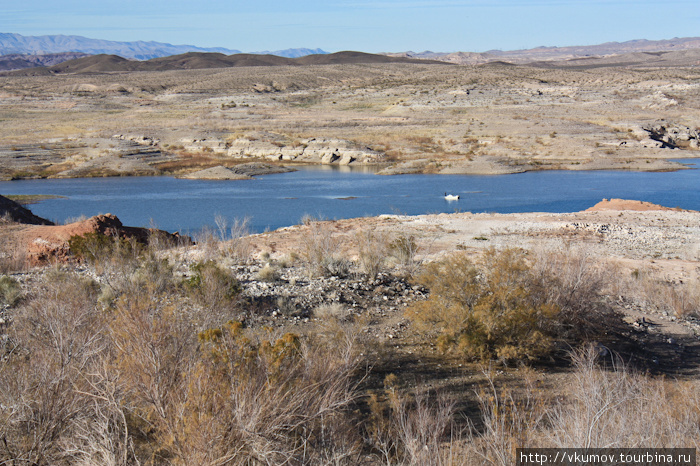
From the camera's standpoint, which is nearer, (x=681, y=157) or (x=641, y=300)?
(x=641, y=300)

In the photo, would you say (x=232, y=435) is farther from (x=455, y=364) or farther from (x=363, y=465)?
(x=455, y=364)

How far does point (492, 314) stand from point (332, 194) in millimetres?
30022

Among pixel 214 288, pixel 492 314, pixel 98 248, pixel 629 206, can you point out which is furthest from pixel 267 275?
pixel 629 206

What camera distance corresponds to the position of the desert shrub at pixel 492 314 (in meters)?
7.88

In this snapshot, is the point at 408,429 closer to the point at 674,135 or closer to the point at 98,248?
the point at 98,248

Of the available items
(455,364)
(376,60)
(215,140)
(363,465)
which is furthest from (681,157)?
(376,60)

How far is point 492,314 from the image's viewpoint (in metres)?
8.00

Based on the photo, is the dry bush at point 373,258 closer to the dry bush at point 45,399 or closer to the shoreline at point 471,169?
the dry bush at point 45,399

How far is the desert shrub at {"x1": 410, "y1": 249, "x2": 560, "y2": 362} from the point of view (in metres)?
7.88

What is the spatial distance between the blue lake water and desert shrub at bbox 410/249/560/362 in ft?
66.0

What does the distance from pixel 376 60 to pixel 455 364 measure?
6322 inches

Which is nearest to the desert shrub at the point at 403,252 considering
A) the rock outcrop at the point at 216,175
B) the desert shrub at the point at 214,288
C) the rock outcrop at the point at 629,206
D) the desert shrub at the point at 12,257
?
the desert shrub at the point at 214,288

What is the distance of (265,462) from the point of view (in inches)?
167

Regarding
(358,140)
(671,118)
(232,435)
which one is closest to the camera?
(232,435)
